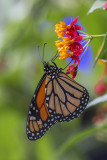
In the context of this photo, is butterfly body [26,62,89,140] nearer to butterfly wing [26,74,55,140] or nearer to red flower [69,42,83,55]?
butterfly wing [26,74,55,140]

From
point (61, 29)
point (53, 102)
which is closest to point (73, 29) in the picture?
point (61, 29)

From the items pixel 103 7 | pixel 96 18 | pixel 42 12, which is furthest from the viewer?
pixel 42 12

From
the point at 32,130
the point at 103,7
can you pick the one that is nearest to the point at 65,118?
the point at 32,130

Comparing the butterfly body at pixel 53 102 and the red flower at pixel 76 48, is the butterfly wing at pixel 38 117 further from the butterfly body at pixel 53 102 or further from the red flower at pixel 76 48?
the red flower at pixel 76 48

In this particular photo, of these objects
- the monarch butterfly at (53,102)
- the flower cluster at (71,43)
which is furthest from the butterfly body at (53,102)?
the flower cluster at (71,43)

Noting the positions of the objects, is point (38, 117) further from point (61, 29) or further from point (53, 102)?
point (61, 29)

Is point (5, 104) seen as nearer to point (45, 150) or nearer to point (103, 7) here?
point (45, 150)
